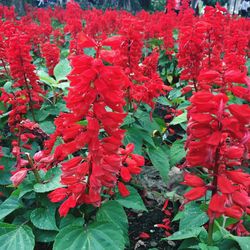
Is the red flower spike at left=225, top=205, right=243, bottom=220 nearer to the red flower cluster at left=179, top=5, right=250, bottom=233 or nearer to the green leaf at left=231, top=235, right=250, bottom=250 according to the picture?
the red flower cluster at left=179, top=5, right=250, bottom=233

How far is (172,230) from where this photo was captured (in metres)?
3.28

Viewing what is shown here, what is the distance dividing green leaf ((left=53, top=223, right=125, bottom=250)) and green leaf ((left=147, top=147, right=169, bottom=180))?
48.1 inches

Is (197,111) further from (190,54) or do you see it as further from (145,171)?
(145,171)

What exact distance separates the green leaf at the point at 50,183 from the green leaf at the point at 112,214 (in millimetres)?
310

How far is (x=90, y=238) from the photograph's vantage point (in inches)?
88.0

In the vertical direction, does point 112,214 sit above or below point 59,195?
below

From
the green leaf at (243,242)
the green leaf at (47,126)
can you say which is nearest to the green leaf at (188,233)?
the green leaf at (243,242)

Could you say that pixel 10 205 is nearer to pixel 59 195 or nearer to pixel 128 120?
pixel 59 195

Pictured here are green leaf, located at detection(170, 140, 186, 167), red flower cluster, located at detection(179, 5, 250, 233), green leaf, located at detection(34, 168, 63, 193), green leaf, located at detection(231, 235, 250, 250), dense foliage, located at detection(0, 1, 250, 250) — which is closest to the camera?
red flower cluster, located at detection(179, 5, 250, 233)

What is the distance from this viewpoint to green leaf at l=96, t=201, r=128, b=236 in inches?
98.3

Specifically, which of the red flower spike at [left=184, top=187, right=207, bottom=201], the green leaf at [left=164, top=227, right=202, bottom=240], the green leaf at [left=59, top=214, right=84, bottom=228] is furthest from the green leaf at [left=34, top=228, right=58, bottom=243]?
the red flower spike at [left=184, top=187, right=207, bottom=201]

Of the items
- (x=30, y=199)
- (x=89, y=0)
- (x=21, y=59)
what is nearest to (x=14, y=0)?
(x=89, y=0)

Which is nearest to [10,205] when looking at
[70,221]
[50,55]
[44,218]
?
[44,218]

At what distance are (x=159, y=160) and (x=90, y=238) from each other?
1415mm
